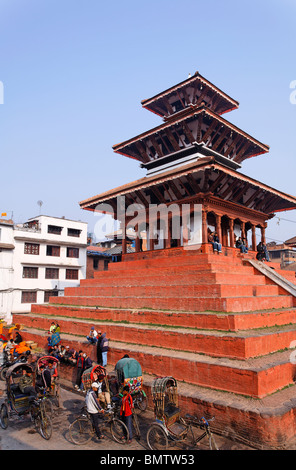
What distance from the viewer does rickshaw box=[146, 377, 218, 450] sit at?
6.21 m

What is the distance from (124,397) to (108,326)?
223 inches

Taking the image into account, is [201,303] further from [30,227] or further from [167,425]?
[30,227]

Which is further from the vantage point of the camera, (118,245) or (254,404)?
(118,245)

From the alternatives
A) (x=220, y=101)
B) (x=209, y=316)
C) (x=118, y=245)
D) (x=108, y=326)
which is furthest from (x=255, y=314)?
(x=118, y=245)

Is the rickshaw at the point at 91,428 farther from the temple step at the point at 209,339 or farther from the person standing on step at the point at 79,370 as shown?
the temple step at the point at 209,339

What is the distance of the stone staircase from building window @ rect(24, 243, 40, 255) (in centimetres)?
1380

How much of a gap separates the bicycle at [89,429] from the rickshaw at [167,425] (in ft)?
2.20

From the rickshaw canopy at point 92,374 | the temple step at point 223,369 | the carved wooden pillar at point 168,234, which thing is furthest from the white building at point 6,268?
the rickshaw canopy at point 92,374

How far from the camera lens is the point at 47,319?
1612 centimetres

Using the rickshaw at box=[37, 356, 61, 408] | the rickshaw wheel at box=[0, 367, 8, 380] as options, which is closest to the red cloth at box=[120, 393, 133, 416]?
the rickshaw at box=[37, 356, 61, 408]

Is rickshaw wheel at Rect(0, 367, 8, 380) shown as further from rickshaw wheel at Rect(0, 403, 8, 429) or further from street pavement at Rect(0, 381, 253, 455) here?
rickshaw wheel at Rect(0, 403, 8, 429)

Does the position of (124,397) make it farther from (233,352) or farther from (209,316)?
(209,316)

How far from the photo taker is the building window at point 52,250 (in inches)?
1271

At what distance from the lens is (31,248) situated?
30.8m
